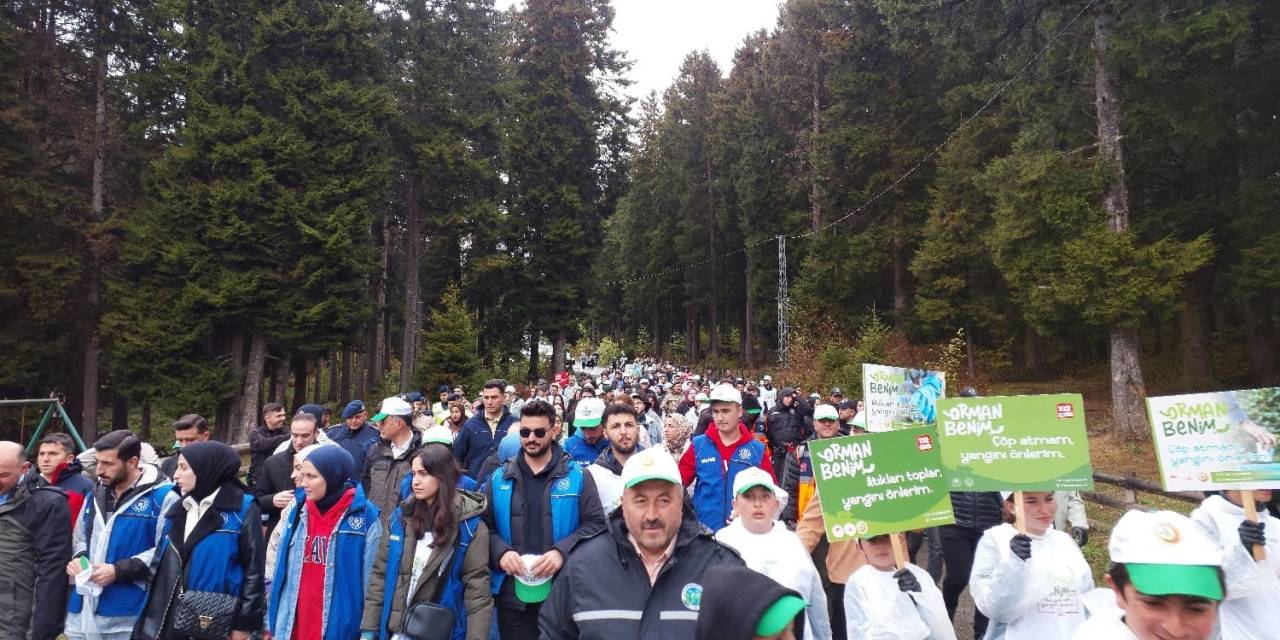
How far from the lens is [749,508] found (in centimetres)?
421

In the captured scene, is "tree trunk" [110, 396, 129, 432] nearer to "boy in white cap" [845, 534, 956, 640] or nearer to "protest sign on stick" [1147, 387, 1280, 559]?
"boy in white cap" [845, 534, 956, 640]

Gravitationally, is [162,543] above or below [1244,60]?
below

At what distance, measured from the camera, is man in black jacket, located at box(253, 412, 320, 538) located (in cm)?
594

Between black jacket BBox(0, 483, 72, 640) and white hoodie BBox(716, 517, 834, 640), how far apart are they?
4.42 metres

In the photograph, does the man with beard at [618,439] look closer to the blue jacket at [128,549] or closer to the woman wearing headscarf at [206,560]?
the woman wearing headscarf at [206,560]

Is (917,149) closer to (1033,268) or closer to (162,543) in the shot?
(1033,268)

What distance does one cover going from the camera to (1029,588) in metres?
3.62

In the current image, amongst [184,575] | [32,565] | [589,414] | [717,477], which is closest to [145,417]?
[32,565]

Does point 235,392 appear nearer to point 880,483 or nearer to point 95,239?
point 95,239

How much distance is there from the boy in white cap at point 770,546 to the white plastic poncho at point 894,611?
0.59ft

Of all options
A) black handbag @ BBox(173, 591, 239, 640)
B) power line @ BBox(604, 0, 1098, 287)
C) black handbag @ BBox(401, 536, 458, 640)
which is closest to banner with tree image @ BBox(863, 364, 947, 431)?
black handbag @ BBox(401, 536, 458, 640)

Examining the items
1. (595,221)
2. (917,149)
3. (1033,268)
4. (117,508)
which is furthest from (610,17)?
(117,508)

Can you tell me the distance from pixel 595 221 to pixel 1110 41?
25233mm

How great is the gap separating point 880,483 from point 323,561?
3.39m
